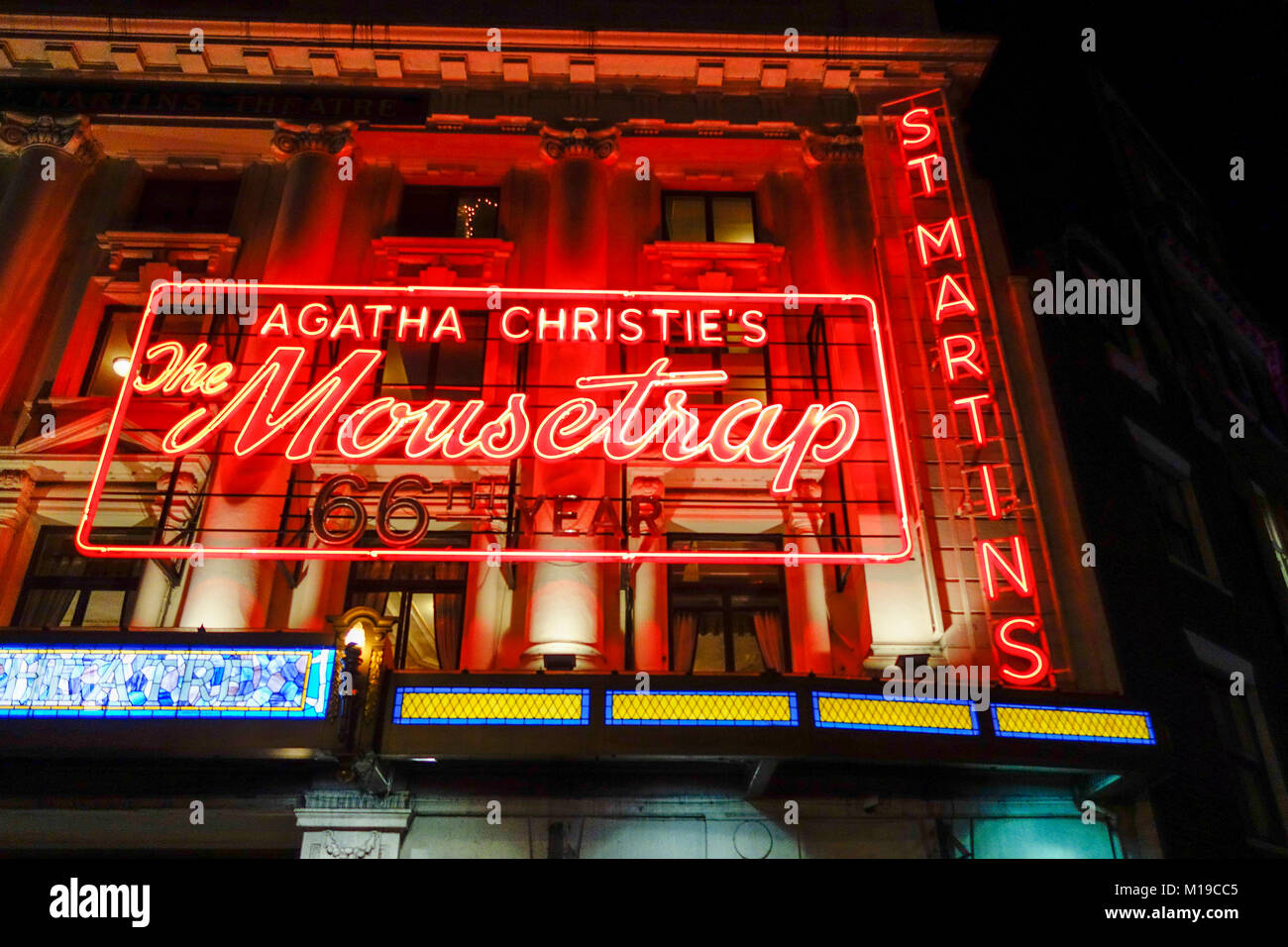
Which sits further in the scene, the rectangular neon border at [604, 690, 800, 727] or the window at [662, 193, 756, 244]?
the window at [662, 193, 756, 244]

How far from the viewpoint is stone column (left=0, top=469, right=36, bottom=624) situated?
13.8m

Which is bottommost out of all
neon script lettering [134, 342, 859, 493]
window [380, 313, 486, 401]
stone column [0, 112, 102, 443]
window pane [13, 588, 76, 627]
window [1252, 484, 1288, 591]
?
window pane [13, 588, 76, 627]

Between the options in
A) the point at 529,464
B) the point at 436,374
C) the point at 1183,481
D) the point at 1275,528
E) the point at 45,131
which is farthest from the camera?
the point at 1275,528

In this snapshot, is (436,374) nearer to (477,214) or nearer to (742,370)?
(477,214)

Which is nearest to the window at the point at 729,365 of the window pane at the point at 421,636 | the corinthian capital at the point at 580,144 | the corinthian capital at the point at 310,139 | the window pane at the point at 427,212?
the corinthian capital at the point at 580,144

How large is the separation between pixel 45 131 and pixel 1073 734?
19435mm

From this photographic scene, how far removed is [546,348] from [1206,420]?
43.2 feet

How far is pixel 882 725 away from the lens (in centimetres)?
1084

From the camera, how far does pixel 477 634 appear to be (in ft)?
44.7

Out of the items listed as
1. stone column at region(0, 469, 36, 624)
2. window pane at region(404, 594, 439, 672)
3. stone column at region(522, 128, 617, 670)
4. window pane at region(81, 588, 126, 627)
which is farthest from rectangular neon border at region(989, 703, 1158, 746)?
stone column at region(0, 469, 36, 624)

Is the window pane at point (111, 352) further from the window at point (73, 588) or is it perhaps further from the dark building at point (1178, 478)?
the dark building at point (1178, 478)

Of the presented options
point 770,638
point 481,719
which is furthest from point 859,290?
point 481,719

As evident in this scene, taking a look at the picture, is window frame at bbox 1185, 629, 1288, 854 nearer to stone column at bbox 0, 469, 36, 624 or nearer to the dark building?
the dark building

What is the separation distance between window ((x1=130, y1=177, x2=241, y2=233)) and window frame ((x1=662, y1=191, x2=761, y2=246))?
7990 mm
